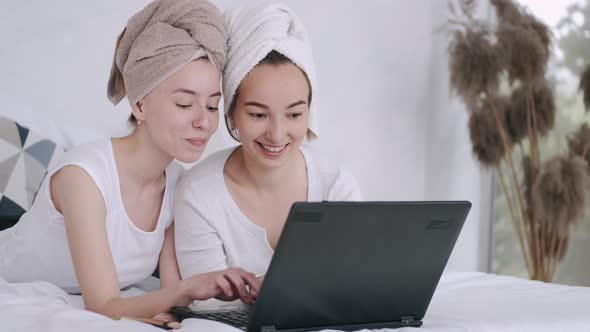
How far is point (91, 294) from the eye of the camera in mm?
1473

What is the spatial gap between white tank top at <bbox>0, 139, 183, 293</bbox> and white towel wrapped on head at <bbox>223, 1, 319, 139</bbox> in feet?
1.00

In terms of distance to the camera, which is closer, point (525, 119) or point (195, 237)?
point (195, 237)

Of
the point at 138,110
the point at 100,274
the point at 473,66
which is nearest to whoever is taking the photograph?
the point at 100,274

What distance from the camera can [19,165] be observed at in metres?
2.23

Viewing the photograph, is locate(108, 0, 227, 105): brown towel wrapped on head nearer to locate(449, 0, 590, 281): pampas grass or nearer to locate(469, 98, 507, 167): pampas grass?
locate(449, 0, 590, 281): pampas grass

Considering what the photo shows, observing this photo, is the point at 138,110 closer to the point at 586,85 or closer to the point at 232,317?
the point at 232,317

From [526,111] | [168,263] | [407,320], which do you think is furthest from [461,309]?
[526,111]

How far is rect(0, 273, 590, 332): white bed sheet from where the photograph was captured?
120 cm

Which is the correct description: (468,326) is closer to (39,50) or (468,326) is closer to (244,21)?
(244,21)

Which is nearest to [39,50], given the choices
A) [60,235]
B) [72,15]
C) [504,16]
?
[72,15]

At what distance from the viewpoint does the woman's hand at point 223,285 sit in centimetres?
140

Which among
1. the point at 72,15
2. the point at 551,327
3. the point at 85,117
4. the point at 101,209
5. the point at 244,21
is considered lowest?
the point at 551,327

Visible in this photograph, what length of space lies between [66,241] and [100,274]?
1.01 ft

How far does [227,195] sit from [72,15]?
4.75ft
